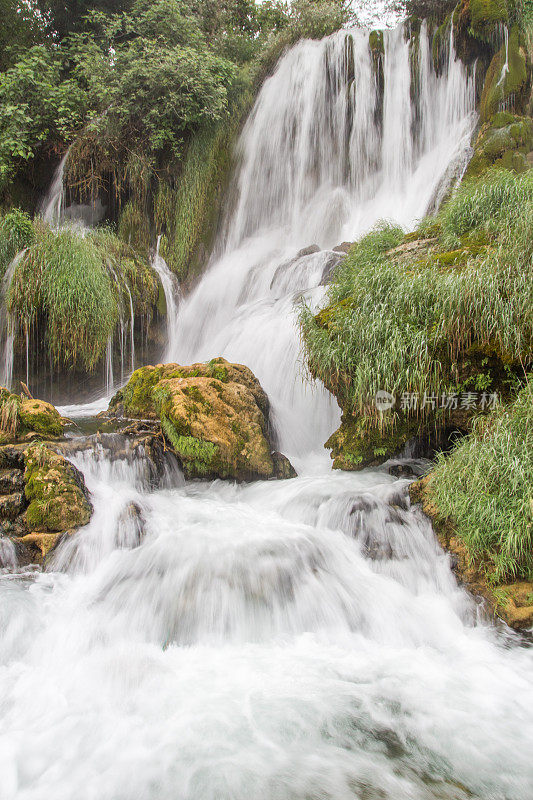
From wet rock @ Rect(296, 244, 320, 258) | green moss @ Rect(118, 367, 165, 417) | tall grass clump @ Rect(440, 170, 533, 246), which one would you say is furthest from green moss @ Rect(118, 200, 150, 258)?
tall grass clump @ Rect(440, 170, 533, 246)

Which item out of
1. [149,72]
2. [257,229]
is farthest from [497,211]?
[149,72]

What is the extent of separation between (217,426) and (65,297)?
465 centimetres

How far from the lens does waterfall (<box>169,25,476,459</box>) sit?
31.0ft

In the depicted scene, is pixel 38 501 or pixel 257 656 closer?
pixel 257 656

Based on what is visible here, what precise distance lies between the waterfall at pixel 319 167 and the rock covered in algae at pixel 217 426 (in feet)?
7.60

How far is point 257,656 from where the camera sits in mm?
3059

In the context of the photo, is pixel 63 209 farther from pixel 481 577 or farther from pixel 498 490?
pixel 481 577

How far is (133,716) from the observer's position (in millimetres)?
2521

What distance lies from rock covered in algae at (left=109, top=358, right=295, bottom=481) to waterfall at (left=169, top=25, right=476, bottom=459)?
2.32m

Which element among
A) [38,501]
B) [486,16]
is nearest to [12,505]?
[38,501]

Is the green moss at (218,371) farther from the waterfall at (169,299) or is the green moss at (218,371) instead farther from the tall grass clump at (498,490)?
the waterfall at (169,299)

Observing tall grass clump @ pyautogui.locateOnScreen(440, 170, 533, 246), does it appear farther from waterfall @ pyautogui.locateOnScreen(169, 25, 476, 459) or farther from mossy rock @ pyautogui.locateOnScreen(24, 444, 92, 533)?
mossy rock @ pyautogui.locateOnScreen(24, 444, 92, 533)

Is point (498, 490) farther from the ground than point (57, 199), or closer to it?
closer to it

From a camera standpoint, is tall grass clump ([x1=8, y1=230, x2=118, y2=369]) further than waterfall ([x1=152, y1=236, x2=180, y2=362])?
No
